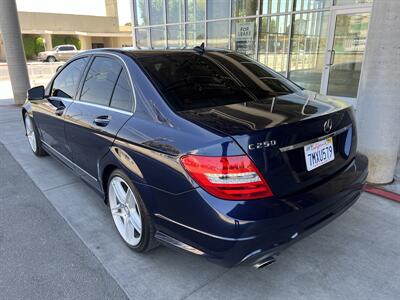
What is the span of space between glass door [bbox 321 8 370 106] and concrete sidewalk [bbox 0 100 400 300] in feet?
16.2

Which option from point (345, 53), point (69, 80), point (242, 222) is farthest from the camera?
point (345, 53)

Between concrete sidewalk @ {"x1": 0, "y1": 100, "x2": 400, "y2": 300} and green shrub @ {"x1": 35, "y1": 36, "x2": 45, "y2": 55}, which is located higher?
green shrub @ {"x1": 35, "y1": 36, "x2": 45, "y2": 55}

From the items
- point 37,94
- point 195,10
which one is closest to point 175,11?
point 195,10

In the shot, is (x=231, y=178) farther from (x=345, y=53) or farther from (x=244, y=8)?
(x=244, y=8)

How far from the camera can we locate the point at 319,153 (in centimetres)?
215

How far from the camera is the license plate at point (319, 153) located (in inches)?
81.9

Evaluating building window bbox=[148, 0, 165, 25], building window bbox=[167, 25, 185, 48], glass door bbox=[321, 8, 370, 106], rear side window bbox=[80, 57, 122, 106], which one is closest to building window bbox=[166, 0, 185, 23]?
building window bbox=[167, 25, 185, 48]

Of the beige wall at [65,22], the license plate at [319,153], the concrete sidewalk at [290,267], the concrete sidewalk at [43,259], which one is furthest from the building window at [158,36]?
the beige wall at [65,22]

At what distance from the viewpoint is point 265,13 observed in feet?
29.6

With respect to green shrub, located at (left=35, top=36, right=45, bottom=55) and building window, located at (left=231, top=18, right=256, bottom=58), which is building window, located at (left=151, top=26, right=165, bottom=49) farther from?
green shrub, located at (left=35, top=36, right=45, bottom=55)

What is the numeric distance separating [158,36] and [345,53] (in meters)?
8.12

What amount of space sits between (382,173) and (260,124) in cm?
254

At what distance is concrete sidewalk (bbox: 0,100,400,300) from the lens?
226 centimetres

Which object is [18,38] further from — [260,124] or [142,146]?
[260,124]
